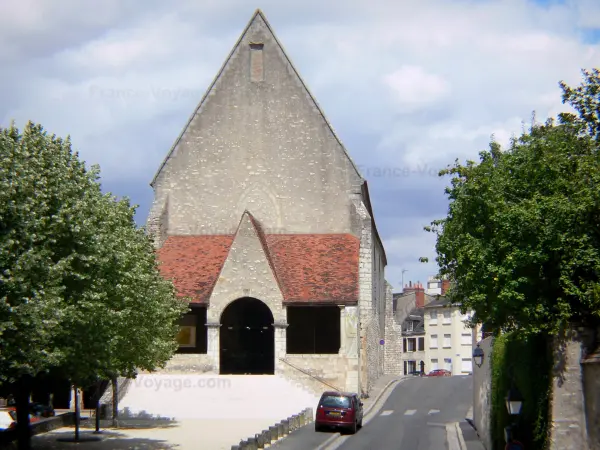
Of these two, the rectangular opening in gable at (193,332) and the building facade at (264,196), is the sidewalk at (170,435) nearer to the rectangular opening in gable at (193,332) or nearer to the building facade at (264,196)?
the rectangular opening in gable at (193,332)

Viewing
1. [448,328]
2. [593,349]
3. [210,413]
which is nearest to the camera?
[593,349]

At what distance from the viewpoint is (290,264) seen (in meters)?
41.7

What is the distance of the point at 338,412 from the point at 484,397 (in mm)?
5099

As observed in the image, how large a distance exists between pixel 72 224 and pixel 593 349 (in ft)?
37.3

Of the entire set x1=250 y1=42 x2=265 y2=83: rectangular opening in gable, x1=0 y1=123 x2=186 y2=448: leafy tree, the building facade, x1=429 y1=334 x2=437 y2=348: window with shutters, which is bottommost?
x1=429 y1=334 x2=437 y2=348: window with shutters

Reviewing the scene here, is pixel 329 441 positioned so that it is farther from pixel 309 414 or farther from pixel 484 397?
pixel 309 414

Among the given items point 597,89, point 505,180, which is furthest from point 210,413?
point 597,89

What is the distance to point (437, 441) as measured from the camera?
27781mm

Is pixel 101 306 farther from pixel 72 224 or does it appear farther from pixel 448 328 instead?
pixel 448 328

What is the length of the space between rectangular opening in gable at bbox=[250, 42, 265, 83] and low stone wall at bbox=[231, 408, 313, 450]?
18621 mm

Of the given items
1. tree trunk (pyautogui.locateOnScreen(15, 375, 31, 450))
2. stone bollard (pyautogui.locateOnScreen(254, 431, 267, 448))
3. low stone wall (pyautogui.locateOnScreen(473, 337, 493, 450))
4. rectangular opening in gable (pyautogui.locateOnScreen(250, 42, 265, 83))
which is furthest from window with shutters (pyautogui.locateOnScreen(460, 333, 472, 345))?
tree trunk (pyautogui.locateOnScreen(15, 375, 31, 450))

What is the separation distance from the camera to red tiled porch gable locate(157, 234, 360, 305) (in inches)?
1561

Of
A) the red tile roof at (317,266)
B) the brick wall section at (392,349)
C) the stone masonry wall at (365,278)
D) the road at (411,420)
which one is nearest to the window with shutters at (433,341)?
the brick wall section at (392,349)

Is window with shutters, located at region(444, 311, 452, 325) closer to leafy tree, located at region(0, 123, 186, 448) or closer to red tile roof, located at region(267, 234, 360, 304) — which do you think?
red tile roof, located at region(267, 234, 360, 304)
